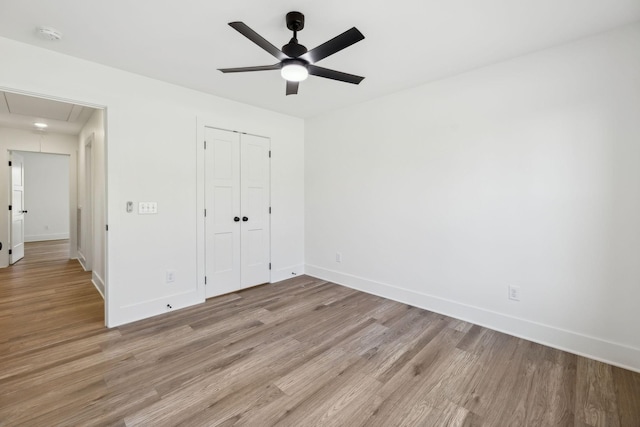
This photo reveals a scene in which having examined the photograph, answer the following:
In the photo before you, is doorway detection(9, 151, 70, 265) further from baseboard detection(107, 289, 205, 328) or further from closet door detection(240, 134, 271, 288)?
closet door detection(240, 134, 271, 288)

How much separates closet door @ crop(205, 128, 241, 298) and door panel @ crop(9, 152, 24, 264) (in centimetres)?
444

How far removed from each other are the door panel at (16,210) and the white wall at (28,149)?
17 centimetres

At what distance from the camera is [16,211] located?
542 cm

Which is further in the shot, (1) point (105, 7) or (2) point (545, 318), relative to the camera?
(2) point (545, 318)

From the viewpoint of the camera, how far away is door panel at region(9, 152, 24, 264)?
204 inches

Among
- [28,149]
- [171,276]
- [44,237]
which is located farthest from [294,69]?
[44,237]

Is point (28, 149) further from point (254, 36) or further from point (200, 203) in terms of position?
point (254, 36)

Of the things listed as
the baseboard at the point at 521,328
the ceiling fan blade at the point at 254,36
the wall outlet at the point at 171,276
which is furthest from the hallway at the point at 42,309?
the baseboard at the point at 521,328

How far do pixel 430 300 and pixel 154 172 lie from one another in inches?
134

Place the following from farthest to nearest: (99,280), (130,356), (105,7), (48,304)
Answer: (99,280), (48,304), (130,356), (105,7)

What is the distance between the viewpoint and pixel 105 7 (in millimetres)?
1927

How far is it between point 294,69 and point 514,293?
2.79m

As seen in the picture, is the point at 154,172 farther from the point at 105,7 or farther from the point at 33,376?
the point at 33,376

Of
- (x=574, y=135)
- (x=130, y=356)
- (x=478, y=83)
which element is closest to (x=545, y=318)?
(x=574, y=135)
